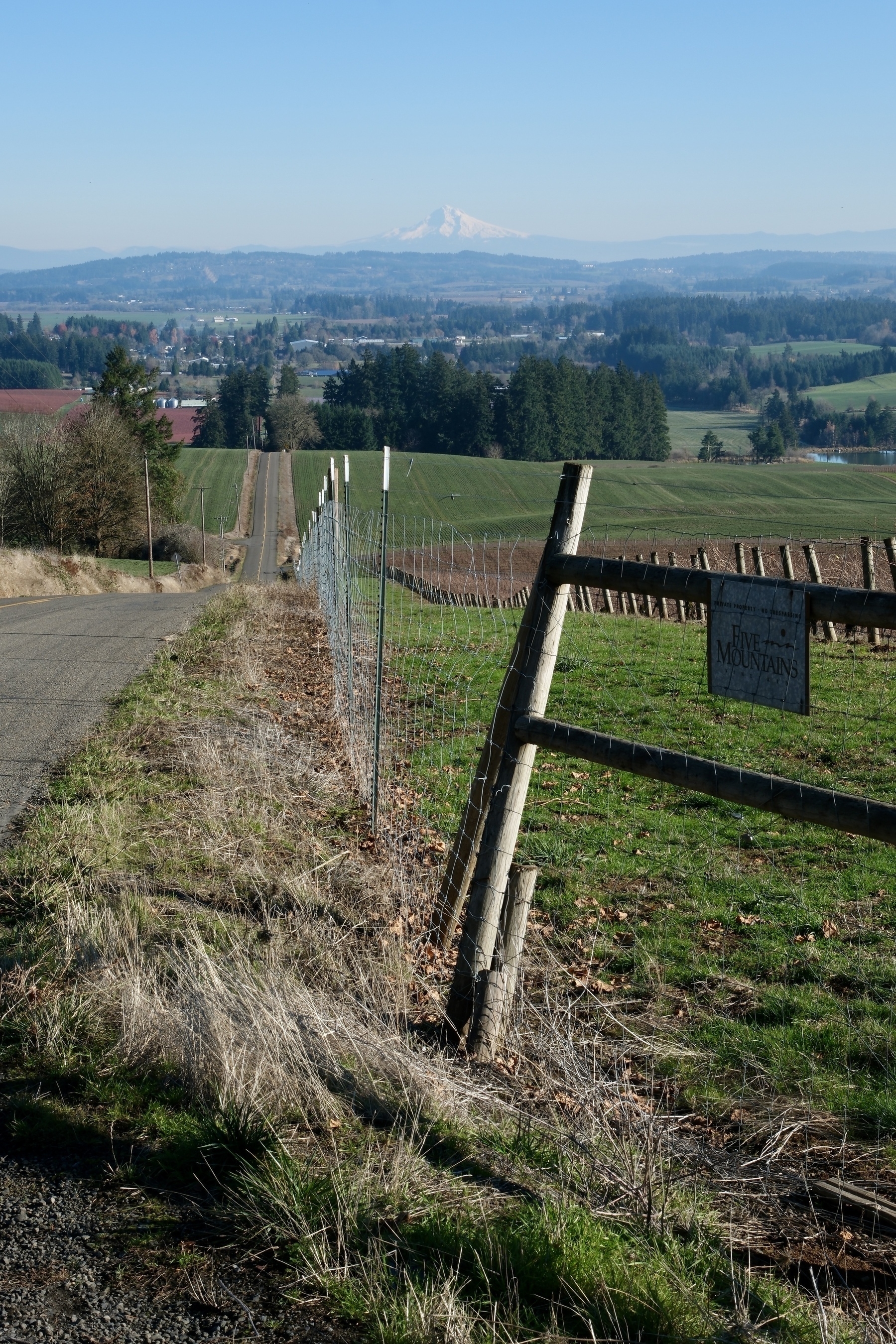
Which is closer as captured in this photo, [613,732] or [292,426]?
[613,732]

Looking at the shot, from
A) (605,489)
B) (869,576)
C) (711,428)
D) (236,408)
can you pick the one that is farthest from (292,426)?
(869,576)

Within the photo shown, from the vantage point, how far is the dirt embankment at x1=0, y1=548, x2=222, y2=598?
1094 inches

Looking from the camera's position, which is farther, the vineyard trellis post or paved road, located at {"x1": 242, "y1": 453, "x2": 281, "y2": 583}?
paved road, located at {"x1": 242, "y1": 453, "x2": 281, "y2": 583}

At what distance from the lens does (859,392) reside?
515 ft

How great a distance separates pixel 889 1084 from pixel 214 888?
3168 millimetres

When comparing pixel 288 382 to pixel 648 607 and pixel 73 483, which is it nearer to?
pixel 73 483

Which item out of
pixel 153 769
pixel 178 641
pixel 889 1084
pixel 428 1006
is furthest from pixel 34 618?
pixel 889 1084

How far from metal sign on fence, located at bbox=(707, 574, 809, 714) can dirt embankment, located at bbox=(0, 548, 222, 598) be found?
78.5 feet

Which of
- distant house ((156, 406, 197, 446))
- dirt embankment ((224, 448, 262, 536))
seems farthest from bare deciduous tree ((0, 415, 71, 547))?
distant house ((156, 406, 197, 446))

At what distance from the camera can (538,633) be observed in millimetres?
4160

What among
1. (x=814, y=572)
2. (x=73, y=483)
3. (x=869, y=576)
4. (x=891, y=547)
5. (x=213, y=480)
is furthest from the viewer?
Answer: (x=213, y=480)

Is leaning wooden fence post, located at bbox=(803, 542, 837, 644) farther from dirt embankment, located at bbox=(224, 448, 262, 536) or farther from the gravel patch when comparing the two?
dirt embankment, located at bbox=(224, 448, 262, 536)

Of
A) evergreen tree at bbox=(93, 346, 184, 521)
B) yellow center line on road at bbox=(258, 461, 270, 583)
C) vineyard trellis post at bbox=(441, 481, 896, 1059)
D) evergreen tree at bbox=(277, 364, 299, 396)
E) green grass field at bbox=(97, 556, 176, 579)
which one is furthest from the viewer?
evergreen tree at bbox=(277, 364, 299, 396)

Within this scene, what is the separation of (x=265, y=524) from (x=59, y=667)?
7318 cm
